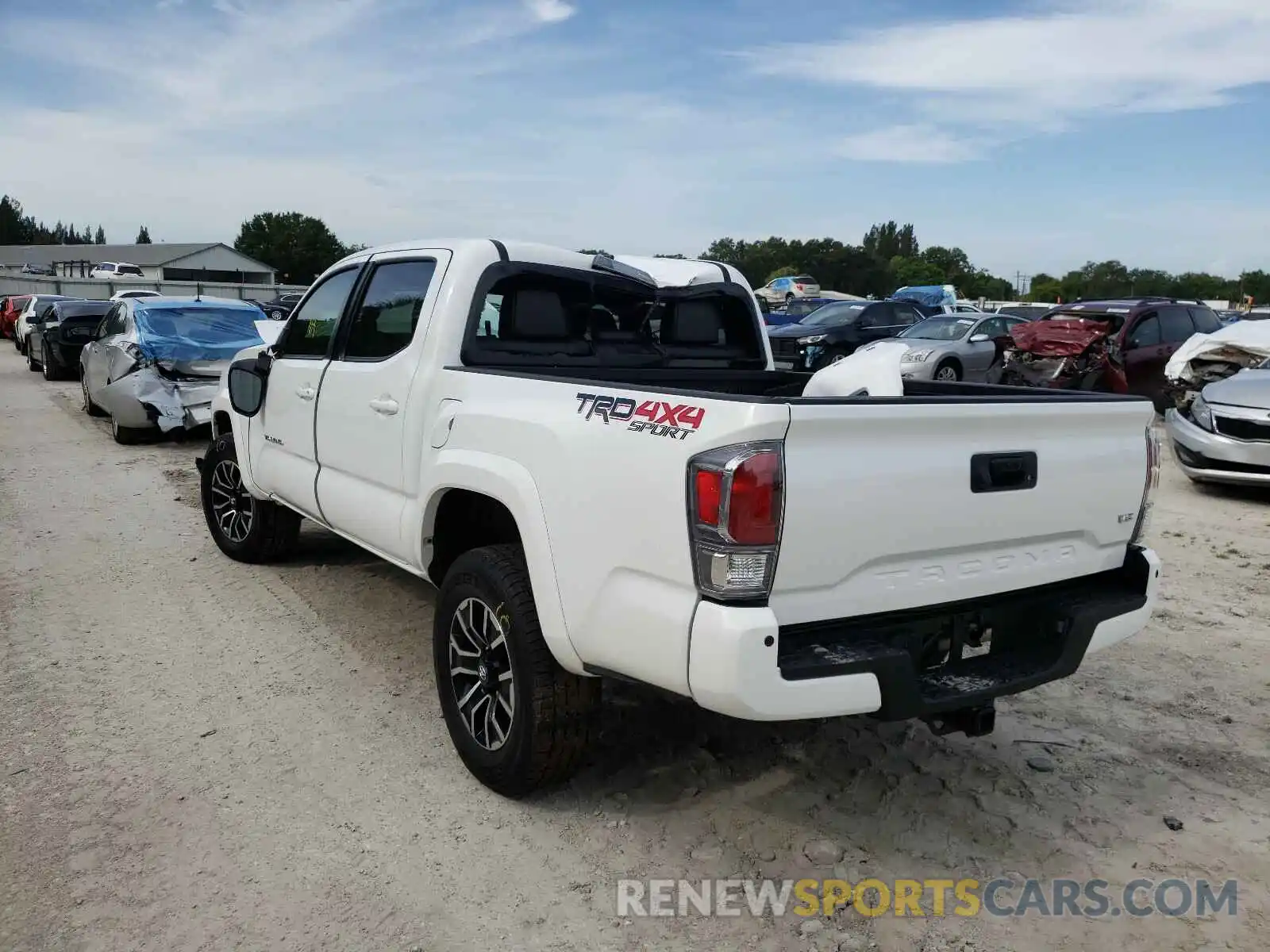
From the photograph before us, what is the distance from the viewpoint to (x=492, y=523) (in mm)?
3865

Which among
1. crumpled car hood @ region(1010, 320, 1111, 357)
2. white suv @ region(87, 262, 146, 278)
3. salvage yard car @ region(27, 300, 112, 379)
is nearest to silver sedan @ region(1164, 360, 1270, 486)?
crumpled car hood @ region(1010, 320, 1111, 357)

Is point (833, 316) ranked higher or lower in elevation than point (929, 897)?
higher

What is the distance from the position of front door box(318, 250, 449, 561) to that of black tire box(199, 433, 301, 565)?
147 cm

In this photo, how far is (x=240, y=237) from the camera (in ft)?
362

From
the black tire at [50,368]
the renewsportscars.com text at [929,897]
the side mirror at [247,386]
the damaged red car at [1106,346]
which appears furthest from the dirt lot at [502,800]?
the black tire at [50,368]

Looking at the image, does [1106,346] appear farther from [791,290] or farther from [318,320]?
[791,290]

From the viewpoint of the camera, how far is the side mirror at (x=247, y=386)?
5465mm

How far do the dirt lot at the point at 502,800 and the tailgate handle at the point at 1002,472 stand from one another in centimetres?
119

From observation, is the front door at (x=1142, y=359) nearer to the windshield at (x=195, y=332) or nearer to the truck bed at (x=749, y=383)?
the truck bed at (x=749, y=383)

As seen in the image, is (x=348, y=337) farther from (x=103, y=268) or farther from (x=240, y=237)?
(x=240, y=237)

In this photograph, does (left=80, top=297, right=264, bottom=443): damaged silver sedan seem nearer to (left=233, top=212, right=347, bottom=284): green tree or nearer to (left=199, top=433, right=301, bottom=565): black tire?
(left=199, top=433, right=301, bottom=565): black tire

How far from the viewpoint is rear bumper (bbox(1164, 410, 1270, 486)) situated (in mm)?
8406

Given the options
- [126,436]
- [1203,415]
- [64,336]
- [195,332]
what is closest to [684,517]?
[1203,415]

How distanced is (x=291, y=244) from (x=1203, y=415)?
106 m
